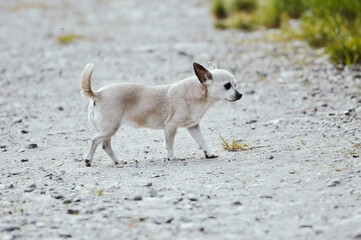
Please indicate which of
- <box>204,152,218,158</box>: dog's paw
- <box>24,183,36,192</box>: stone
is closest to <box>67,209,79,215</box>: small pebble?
<box>24,183,36,192</box>: stone

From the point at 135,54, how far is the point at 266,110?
5913 millimetres

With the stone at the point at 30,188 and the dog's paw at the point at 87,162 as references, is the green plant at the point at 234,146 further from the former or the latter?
the stone at the point at 30,188

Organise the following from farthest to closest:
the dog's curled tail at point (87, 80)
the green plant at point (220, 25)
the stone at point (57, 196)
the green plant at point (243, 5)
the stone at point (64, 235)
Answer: the green plant at point (243, 5) < the green plant at point (220, 25) < the dog's curled tail at point (87, 80) < the stone at point (57, 196) < the stone at point (64, 235)

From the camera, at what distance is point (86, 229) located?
3984 mm

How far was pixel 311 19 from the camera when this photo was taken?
12953 mm

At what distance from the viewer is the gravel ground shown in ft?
13.3

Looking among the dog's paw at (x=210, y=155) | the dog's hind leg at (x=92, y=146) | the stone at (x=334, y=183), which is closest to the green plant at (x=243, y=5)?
the dog's paw at (x=210, y=155)

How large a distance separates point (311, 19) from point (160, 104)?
7.95 m

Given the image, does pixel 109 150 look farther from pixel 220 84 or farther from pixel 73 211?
pixel 73 211

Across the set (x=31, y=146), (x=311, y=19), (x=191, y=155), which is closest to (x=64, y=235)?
(x=191, y=155)

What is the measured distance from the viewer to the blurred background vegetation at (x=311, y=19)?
33.0 ft

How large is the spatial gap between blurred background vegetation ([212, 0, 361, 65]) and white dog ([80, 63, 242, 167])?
448 cm

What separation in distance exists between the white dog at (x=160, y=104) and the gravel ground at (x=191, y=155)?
39 centimetres

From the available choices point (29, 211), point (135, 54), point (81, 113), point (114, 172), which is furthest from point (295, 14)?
point (29, 211)
